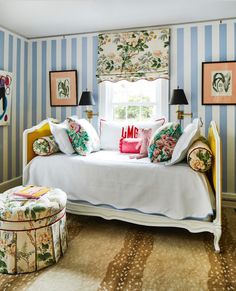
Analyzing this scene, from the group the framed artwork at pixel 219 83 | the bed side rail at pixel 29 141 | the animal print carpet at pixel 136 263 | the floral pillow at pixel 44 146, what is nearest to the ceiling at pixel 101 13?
the framed artwork at pixel 219 83

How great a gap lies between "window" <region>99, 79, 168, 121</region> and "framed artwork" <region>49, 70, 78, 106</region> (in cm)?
43

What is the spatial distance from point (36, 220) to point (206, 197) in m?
1.31

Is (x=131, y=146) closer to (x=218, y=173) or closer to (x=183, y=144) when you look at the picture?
(x=183, y=144)

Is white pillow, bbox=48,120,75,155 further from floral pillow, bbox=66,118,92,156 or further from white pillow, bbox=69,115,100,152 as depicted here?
white pillow, bbox=69,115,100,152

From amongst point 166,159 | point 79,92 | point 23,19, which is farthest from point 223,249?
point 23,19

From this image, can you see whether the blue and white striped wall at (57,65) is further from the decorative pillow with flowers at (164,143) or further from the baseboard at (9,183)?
the decorative pillow with flowers at (164,143)

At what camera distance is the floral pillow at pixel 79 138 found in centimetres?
279

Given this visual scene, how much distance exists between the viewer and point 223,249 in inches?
83.7

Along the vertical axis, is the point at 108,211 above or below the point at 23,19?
below

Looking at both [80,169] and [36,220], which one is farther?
[80,169]

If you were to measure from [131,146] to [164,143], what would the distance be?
744 millimetres

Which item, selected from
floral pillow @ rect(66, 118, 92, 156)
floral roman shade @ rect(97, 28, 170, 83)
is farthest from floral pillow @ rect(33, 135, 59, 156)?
floral roman shade @ rect(97, 28, 170, 83)

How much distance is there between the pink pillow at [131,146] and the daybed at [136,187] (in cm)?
49

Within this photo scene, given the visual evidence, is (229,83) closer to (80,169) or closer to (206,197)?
(206,197)
